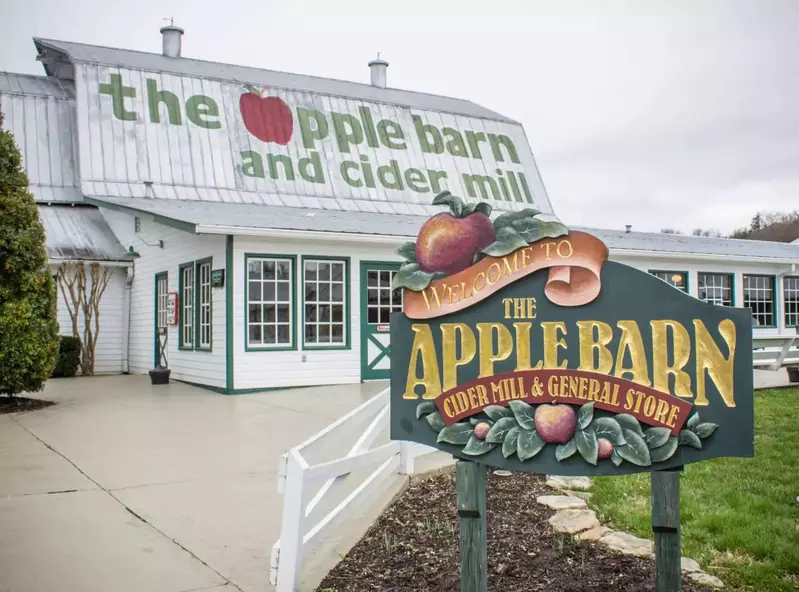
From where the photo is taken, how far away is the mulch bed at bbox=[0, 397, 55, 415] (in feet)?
35.6

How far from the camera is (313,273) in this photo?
45.4ft

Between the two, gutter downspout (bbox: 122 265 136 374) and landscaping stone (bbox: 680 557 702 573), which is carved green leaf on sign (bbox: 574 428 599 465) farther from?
gutter downspout (bbox: 122 265 136 374)

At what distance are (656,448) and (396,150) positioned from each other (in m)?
18.9

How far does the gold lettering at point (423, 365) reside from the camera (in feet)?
12.2

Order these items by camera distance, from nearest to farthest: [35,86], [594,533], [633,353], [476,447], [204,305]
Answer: [633,353], [476,447], [594,533], [204,305], [35,86]

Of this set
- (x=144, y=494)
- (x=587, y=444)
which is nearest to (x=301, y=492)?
(x=587, y=444)

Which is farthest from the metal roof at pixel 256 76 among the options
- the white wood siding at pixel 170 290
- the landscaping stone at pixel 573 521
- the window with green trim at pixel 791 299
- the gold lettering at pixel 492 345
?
the gold lettering at pixel 492 345

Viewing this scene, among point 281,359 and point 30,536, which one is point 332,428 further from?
point 281,359

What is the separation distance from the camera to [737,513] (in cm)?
503

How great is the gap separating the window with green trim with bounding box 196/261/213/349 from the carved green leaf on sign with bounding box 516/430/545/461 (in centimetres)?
1121

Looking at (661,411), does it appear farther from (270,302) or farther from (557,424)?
(270,302)

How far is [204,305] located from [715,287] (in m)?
12.7

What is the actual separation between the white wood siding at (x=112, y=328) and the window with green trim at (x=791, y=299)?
56.8ft

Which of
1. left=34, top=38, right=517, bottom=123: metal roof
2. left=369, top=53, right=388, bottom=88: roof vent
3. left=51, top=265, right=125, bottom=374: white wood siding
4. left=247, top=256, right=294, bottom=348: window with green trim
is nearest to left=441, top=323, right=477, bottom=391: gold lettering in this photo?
left=247, top=256, right=294, bottom=348: window with green trim
